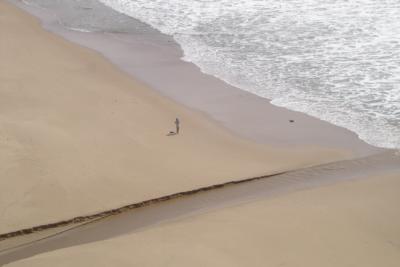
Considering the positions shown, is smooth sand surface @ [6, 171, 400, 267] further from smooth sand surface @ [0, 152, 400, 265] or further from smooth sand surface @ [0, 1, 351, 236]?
smooth sand surface @ [0, 1, 351, 236]

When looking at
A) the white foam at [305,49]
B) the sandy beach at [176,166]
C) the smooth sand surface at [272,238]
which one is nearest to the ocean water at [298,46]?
the white foam at [305,49]

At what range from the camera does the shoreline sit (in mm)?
7291

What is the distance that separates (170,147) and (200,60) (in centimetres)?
351

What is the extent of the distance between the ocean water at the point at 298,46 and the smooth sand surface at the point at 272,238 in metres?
1.82

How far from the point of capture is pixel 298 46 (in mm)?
10422

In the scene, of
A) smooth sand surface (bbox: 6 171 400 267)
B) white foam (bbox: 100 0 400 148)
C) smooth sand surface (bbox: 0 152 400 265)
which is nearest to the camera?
smooth sand surface (bbox: 6 171 400 267)

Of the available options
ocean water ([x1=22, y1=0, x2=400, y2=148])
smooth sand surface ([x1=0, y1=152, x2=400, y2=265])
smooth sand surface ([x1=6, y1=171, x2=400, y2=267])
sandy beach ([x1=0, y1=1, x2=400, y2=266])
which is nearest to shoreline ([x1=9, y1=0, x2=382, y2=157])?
sandy beach ([x1=0, y1=1, x2=400, y2=266])

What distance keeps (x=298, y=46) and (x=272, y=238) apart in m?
6.15

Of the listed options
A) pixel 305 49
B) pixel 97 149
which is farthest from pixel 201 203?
pixel 305 49

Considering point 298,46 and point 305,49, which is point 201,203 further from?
point 298,46

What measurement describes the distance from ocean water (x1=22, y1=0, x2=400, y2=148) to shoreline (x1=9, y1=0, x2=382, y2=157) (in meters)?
0.23

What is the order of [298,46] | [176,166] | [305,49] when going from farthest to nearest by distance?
[298,46] < [305,49] < [176,166]

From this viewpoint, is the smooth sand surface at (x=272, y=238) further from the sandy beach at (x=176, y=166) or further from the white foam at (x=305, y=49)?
the white foam at (x=305, y=49)

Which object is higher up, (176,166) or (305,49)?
(305,49)
